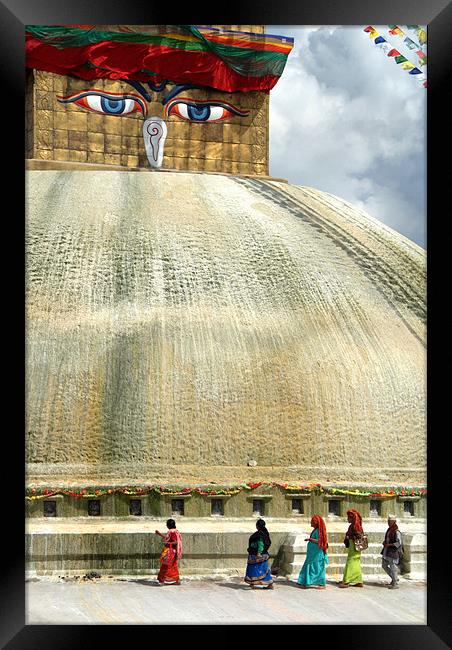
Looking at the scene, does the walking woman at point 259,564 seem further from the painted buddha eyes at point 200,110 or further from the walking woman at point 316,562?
the painted buddha eyes at point 200,110

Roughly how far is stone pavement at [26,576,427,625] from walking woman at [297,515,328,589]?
0.43 ft

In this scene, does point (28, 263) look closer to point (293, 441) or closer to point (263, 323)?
point (263, 323)

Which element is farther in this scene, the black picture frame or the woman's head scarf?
the woman's head scarf

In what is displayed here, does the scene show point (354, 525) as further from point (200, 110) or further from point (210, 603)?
point (200, 110)

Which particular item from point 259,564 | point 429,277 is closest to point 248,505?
point 259,564

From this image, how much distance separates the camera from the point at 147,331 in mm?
13281

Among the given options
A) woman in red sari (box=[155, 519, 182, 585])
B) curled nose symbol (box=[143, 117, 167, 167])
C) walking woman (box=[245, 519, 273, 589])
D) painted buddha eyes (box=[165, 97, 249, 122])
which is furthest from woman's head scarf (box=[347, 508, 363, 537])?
painted buddha eyes (box=[165, 97, 249, 122])

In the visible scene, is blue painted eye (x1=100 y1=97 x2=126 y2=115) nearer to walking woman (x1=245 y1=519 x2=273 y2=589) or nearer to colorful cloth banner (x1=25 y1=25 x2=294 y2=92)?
colorful cloth banner (x1=25 y1=25 x2=294 y2=92)

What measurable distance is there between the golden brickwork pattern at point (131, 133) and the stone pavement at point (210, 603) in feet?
31.4

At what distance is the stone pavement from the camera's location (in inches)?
409

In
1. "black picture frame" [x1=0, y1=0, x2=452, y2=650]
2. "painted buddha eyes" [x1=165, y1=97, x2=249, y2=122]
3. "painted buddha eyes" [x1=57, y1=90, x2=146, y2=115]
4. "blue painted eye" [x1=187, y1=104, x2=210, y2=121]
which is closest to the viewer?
"black picture frame" [x1=0, y1=0, x2=452, y2=650]

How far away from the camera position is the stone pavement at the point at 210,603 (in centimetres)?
1038
